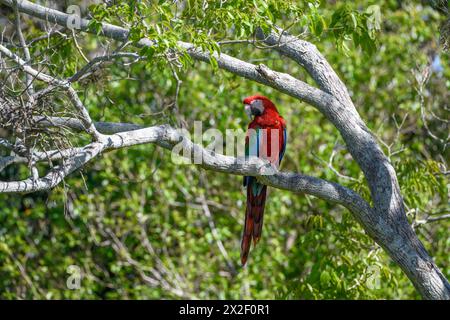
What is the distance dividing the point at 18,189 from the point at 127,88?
10.5 feet

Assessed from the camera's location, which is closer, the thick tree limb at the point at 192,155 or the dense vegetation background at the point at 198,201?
the thick tree limb at the point at 192,155

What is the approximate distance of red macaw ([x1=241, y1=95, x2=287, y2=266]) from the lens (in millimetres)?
4383

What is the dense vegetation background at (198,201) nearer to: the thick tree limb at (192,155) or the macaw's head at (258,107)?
the macaw's head at (258,107)

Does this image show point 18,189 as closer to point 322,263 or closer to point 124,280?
point 322,263

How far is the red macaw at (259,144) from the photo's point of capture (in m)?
4.38

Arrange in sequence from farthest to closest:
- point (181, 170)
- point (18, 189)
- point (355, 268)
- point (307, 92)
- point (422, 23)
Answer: point (422, 23) < point (181, 170) < point (355, 268) < point (307, 92) < point (18, 189)

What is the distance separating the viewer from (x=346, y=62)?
20.1 ft

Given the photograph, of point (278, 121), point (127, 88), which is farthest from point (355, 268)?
point (127, 88)

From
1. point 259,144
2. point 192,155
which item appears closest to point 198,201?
point 259,144

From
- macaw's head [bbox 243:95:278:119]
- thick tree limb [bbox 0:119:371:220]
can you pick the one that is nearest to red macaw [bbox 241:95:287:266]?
macaw's head [bbox 243:95:278:119]

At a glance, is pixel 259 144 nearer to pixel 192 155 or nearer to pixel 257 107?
pixel 257 107

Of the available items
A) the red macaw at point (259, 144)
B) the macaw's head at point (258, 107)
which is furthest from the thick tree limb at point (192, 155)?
the macaw's head at point (258, 107)

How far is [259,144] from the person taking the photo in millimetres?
4492

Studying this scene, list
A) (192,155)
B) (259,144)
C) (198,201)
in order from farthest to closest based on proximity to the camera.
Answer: (198,201)
(259,144)
(192,155)
